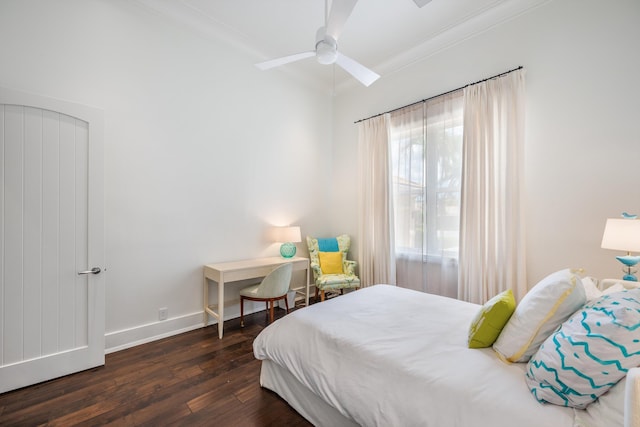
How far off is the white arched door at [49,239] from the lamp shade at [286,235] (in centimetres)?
190

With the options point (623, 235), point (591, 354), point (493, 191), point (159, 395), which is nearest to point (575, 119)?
point (493, 191)

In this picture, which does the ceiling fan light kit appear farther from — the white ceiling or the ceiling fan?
the white ceiling

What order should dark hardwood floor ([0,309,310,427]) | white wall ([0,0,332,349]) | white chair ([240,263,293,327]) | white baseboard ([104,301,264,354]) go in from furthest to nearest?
white chair ([240,263,293,327]), white baseboard ([104,301,264,354]), white wall ([0,0,332,349]), dark hardwood floor ([0,309,310,427])

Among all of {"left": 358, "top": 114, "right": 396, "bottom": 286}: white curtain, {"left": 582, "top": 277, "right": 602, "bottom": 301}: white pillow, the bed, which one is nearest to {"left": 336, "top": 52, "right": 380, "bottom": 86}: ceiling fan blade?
{"left": 358, "top": 114, "right": 396, "bottom": 286}: white curtain

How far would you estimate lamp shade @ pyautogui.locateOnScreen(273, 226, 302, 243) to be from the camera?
146 inches

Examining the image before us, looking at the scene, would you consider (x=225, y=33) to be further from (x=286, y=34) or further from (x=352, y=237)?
(x=352, y=237)

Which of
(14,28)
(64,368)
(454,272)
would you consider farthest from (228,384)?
(14,28)

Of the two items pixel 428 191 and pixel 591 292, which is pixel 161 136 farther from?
pixel 591 292

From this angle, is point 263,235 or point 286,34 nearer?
point 286,34

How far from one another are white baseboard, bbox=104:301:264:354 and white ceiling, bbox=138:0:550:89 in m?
3.19

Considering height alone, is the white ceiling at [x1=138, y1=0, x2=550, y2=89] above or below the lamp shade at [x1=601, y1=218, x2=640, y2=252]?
above

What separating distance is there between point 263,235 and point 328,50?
2.36 meters

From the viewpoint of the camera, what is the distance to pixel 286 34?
325 centimetres

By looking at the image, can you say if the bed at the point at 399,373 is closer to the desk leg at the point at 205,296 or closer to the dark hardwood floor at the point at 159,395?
the dark hardwood floor at the point at 159,395
